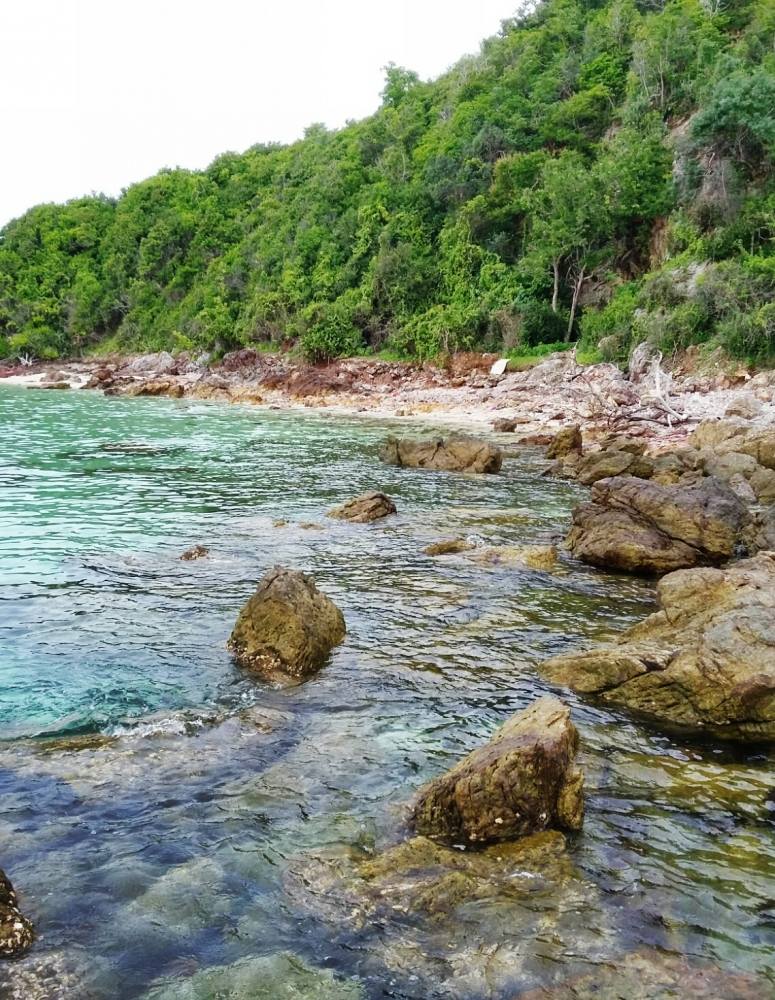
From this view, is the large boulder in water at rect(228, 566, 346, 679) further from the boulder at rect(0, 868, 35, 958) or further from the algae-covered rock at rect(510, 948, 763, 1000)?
the algae-covered rock at rect(510, 948, 763, 1000)

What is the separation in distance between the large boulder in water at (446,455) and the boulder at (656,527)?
8229mm

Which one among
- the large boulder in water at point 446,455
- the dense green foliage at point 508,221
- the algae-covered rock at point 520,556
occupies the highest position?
the dense green foliage at point 508,221

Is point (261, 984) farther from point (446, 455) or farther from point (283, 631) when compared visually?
point (446, 455)

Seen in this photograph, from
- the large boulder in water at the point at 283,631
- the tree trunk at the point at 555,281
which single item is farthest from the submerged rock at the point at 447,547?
the tree trunk at the point at 555,281

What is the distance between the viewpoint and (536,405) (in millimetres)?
35469

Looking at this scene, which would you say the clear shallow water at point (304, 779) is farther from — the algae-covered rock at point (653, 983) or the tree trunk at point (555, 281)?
the tree trunk at point (555, 281)

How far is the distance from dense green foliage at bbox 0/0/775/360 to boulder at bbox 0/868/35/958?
33048mm

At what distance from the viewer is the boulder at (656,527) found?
1123 cm

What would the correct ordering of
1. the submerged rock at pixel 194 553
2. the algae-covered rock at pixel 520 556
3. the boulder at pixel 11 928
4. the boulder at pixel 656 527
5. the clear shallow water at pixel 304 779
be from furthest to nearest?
the submerged rock at pixel 194 553, the algae-covered rock at pixel 520 556, the boulder at pixel 656 527, the clear shallow water at pixel 304 779, the boulder at pixel 11 928

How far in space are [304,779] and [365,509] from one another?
9.57 m

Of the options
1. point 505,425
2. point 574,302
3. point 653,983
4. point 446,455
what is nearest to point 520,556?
point 653,983

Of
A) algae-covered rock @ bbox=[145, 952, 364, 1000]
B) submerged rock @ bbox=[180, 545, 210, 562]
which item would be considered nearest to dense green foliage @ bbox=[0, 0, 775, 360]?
submerged rock @ bbox=[180, 545, 210, 562]

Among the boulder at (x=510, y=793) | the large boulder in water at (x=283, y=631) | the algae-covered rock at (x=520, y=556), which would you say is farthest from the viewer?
the algae-covered rock at (x=520, y=556)

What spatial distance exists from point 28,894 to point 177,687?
2.95 meters
